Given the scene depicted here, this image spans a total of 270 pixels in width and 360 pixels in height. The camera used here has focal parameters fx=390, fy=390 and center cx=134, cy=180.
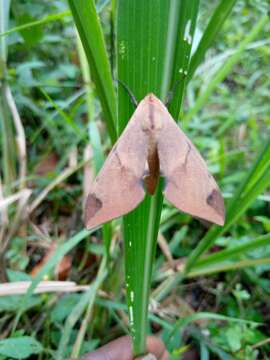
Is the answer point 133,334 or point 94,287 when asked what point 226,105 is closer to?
point 94,287

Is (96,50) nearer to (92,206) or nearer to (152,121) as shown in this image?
(152,121)

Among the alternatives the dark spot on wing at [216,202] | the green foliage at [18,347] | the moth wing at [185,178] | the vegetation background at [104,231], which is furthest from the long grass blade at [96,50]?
the green foliage at [18,347]

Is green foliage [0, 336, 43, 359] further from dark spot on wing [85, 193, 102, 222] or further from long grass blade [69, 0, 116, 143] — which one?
long grass blade [69, 0, 116, 143]

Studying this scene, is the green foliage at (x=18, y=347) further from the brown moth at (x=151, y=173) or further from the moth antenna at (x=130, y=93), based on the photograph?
the moth antenna at (x=130, y=93)

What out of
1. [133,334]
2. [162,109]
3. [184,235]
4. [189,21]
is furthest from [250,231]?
[189,21]

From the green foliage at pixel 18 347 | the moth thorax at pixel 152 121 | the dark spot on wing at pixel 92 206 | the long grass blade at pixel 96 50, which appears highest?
Result: the long grass blade at pixel 96 50

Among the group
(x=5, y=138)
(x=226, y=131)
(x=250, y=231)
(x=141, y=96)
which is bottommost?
(x=250, y=231)

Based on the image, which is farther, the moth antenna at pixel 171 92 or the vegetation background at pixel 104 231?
the vegetation background at pixel 104 231
